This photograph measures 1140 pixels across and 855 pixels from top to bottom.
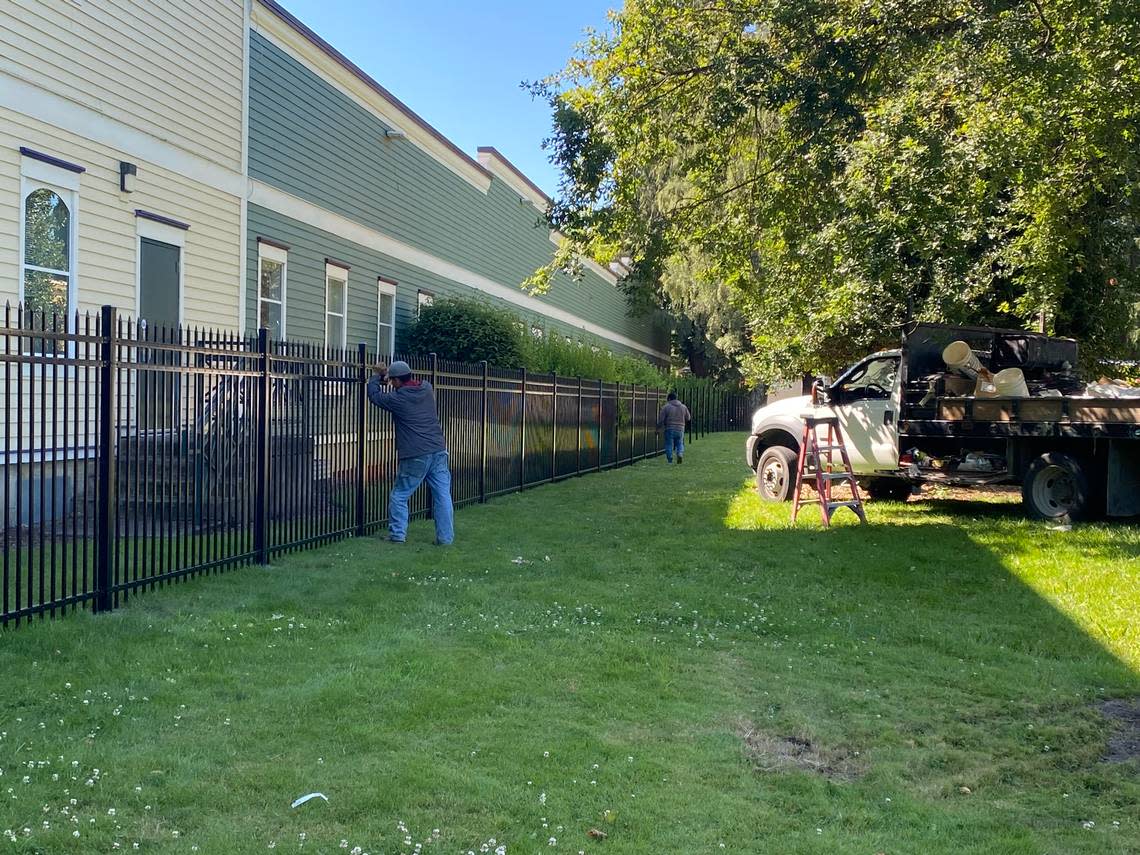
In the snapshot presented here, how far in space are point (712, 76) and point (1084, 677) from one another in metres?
8.39

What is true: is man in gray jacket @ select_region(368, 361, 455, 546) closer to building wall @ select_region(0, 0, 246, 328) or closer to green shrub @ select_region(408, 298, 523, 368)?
building wall @ select_region(0, 0, 246, 328)

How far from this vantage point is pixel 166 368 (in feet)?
23.9

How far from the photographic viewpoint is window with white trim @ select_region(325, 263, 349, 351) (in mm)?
16766

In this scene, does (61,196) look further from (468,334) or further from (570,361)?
(570,361)

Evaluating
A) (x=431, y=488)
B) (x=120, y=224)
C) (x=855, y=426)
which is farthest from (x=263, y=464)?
(x=855, y=426)

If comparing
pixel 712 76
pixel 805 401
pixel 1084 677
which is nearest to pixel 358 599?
pixel 1084 677

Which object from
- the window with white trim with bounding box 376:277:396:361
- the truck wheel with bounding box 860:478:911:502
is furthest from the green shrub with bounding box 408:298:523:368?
the truck wheel with bounding box 860:478:911:502

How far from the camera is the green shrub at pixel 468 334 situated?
1842 centimetres

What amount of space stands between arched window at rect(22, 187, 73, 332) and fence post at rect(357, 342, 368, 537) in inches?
123

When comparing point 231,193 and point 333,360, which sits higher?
point 231,193

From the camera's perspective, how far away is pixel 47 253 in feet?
34.8

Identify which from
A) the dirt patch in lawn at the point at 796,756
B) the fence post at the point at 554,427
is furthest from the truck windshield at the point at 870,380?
the dirt patch in lawn at the point at 796,756

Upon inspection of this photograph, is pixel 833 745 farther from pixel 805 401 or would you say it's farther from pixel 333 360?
pixel 805 401

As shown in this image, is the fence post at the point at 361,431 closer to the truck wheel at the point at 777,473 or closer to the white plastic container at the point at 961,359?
the truck wheel at the point at 777,473
